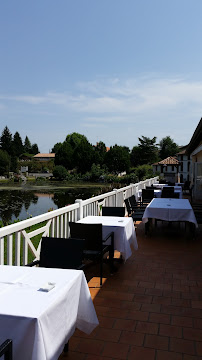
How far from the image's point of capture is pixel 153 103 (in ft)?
67.8

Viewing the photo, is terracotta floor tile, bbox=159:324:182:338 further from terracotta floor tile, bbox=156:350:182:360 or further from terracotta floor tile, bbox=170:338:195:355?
terracotta floor tile, bbox=156:350:182:360

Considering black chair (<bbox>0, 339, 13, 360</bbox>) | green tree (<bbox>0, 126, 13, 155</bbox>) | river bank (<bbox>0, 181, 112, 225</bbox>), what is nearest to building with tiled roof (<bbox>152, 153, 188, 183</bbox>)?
river bank (<bbox>0, 181, 112, 225</bbox>)

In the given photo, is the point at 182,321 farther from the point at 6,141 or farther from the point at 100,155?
the point at 6,141

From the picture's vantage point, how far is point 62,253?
3.21 m

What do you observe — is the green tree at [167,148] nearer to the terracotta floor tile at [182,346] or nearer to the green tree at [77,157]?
the green tree at [77,157]

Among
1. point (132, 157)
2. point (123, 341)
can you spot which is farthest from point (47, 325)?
point (132, 157)

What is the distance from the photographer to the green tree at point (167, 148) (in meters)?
88.8

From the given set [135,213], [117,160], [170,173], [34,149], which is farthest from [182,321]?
[34,149]

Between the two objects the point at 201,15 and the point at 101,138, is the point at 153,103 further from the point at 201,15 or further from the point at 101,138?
the point at 101,138

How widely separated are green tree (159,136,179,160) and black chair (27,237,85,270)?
288ft

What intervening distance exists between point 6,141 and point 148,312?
105 metres

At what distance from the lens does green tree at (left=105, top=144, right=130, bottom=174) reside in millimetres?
73312

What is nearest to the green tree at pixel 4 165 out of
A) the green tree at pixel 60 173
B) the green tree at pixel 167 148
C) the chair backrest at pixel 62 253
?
the green tree at pixel 60 173

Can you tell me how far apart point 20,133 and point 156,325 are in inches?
4473
